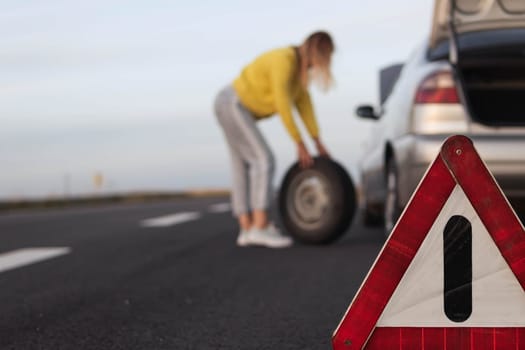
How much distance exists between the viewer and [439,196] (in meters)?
2.37

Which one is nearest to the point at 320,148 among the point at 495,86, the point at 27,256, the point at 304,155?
the point at 304,155

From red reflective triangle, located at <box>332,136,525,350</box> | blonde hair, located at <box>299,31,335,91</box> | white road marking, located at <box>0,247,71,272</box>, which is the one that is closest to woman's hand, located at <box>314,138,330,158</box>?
blonde hair, located at <box>299,31,335,91</box>

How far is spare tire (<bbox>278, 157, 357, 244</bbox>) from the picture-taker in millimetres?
6504

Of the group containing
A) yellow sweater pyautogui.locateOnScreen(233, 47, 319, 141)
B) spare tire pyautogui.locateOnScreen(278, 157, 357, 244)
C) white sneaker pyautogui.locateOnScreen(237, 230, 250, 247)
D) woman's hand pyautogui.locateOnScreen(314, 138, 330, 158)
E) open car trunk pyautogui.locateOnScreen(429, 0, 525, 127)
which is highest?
open car trunk pyautogui.locateOnScreen(429, 0, 525, 127)

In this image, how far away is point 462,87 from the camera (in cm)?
483

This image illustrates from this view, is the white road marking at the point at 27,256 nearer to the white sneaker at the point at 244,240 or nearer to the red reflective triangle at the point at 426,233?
the white sneaker at the point at 244,240

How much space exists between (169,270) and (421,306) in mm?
3116

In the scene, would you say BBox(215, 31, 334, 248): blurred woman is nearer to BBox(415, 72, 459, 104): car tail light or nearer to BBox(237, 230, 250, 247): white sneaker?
BBox(237, 230, 250, 247): white sneaker

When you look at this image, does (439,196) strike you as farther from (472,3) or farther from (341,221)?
(341,221)

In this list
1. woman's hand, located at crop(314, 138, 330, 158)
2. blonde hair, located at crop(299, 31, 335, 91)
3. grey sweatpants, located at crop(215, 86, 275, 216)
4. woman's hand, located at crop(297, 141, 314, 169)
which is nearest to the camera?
blonde hair, located at crop(299, 31, 335, 91)

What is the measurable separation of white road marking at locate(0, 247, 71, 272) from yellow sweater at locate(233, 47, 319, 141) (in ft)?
6.53

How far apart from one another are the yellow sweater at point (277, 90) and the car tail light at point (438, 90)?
167cm

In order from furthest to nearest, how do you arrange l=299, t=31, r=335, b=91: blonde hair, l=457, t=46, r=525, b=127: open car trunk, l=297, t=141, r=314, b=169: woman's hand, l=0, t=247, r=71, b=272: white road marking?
l=297, t=141, r=314, b=169: woman's hand
l=299, t=31, r=335, b=91: blonde hair
l=0, t=247, r=71, b=272: white road marking
l=457, t=46, r=525, b=127: open car trunk

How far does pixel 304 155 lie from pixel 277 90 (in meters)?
0.58
